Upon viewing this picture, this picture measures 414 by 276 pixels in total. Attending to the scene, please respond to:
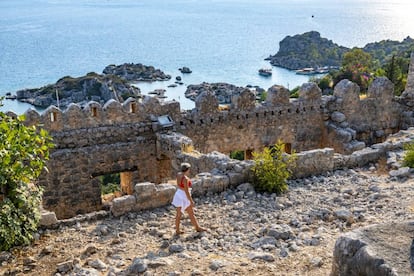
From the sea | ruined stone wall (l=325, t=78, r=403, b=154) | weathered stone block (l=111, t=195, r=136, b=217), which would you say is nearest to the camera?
weathered stone block (l=111, t=195, r=136, b=217)

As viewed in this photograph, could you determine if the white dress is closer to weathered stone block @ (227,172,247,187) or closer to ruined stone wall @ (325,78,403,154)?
weathered stone block @ (227,172,247,187)

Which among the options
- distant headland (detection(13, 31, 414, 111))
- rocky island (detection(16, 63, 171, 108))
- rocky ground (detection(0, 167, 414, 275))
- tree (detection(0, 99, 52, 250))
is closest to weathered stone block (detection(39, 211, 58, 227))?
rocky ground (detection(0, 167, 414, 275))

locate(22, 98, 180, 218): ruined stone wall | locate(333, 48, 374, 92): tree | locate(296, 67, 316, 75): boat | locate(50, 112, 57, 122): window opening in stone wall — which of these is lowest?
locate(296, 67, 316, 75): boat

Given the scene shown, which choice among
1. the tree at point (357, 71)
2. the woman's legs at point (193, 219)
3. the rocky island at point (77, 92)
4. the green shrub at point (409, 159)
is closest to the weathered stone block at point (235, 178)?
the woman's legs at point (193, 219)

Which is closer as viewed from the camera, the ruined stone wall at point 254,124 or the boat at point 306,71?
the ruined stone wall at point 254,124

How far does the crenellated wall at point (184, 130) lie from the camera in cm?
1146

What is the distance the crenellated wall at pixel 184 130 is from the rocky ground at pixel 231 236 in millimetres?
1790

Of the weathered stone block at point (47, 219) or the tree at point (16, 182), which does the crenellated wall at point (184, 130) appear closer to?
the weathered stone block at point (47, 219)

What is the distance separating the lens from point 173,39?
111250 millimetres

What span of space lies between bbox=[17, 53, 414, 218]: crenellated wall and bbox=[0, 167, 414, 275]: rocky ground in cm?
179

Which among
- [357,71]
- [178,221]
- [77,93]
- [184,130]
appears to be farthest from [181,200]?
[77,93]

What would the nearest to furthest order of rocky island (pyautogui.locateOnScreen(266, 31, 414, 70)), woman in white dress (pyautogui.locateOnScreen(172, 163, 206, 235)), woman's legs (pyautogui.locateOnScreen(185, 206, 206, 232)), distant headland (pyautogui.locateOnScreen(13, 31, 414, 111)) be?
woman in white dress (pyautogui.locateOnScreen(172, 163, 206, 235)) → woman's legs (pyautogui.locateOnScreen(185, 206, 206, 232)) → distant headland (pyautogui.locateOnScreen(13, 31, 414, 111)) → rocky island (pyautogui.locateOnScreen(266, 31, 414, 70))

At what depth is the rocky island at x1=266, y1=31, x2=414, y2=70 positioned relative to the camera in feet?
239

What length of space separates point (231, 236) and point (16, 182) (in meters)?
2.98
